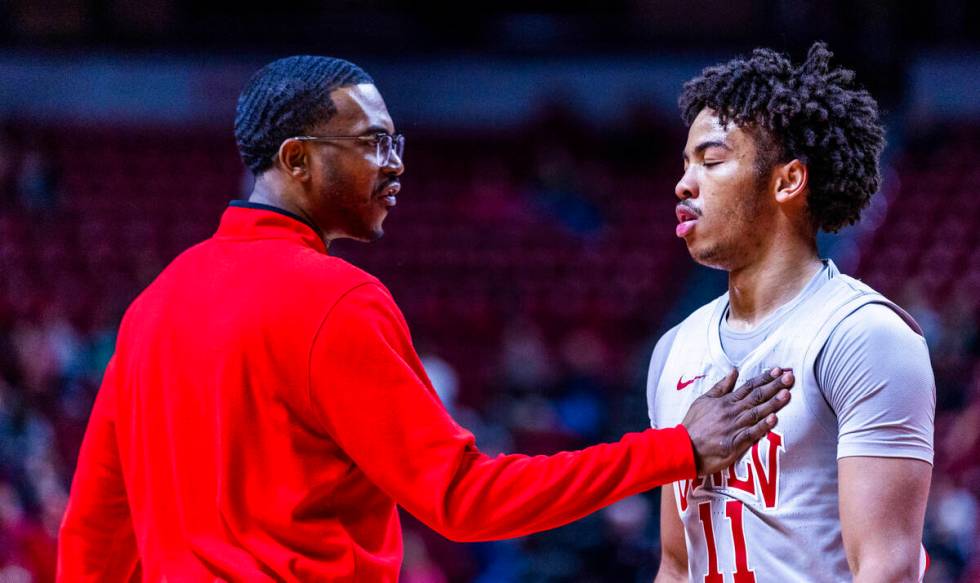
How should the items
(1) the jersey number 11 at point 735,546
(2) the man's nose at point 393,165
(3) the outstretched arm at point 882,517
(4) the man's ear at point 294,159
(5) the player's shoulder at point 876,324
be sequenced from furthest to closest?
(2) the man's nose at point 393,165
(4) the man's ear at point 294,159
(1) the jersey number 11 at point 735,546
(5) the player's shoulder at point 876,324
(3) the outstretched arm at point 882,517

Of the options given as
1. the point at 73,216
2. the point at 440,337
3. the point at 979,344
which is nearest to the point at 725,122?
the point at 979,344

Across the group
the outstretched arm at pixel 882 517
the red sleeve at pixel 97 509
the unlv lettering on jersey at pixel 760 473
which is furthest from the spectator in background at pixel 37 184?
the outstretched arm at pixel 882 517

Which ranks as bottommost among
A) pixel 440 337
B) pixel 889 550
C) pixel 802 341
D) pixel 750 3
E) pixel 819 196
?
pixel 440 337

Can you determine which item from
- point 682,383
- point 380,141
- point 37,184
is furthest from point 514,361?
point 380,141

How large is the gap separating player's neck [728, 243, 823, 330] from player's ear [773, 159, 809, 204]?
116mm

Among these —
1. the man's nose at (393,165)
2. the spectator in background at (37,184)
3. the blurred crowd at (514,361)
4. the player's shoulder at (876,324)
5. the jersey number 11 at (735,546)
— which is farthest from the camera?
the spectator in background at (37,184)

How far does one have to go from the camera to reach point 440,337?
994 centimetres

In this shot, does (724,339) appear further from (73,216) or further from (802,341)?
(73,216)

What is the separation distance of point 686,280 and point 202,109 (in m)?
5.70

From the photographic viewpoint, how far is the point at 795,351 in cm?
265

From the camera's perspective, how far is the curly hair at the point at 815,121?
2.76 meters

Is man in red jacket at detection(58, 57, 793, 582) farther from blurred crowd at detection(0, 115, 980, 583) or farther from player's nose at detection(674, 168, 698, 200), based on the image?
blurred crowd at detection(0, 115, 980, 583)

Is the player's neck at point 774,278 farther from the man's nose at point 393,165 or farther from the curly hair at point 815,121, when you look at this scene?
the man's nose at point 393,165

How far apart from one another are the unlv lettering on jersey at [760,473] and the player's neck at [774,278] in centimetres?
32
